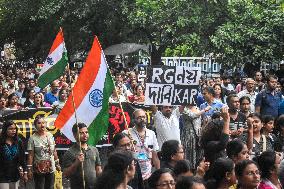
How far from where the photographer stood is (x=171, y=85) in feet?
33.1

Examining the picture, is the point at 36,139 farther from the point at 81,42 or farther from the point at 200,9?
the point at 81,42

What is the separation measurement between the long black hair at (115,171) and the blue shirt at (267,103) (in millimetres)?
6851

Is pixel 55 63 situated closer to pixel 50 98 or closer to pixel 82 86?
pixel 82 86

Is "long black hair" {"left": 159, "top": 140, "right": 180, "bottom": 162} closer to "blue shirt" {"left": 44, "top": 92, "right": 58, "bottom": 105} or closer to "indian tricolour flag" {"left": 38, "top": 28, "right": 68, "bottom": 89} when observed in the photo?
"indian tricolour flag" {"left": 38, "top": 28, "right": 68, "bottom": 89}

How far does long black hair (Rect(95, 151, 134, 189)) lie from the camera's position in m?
5.54

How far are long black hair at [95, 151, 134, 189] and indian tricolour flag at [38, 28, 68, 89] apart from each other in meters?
5.00

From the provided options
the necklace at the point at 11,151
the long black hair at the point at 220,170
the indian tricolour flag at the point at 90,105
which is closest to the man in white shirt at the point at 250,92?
the indian tricolour flag at the point at 90,105

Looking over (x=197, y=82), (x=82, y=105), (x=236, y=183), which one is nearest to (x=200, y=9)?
(x=197, y=82)

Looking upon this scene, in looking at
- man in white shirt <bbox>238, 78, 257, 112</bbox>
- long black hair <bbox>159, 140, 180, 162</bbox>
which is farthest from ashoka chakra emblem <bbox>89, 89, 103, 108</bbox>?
man in white shirt <bbox>238, 78, 257, 112</bbox>

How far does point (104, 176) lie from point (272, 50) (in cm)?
1716

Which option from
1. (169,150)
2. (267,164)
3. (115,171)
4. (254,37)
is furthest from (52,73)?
(254,37)

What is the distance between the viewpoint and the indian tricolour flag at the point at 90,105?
831 centimetres

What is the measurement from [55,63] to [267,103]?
377 cm

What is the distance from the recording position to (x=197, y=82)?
33.7ft
